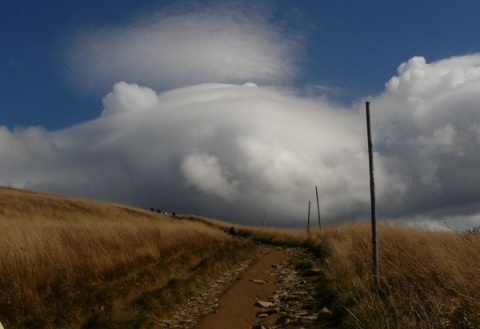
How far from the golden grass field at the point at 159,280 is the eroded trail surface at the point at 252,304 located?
0.45 m

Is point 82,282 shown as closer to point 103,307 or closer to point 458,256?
point 103,307

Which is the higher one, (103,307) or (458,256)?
(458,256)

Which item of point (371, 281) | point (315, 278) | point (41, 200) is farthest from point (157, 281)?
point (41, 200)

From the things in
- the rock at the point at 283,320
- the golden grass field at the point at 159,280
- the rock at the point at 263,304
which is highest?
the golden grass field at the point at 159,280

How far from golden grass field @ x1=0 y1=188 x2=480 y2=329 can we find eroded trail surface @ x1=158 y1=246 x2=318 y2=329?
1.46 ft

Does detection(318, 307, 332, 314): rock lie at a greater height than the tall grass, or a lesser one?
lesser

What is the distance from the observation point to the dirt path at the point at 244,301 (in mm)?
9172

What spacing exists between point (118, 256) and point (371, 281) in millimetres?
8153

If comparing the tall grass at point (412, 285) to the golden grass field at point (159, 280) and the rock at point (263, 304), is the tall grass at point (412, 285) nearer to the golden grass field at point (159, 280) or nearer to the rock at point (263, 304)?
the golden grass field at point (159, 280)

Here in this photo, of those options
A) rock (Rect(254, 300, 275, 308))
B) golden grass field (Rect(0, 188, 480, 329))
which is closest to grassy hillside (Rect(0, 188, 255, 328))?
golden grass field (Rect(0, 188, 480, 329))

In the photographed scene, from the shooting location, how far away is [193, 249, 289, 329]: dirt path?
30.1 feet

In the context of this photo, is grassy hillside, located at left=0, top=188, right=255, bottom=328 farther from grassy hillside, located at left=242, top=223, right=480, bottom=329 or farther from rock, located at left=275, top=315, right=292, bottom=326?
grassy hillside, located at left=242, top=223, right=480, bottom=329

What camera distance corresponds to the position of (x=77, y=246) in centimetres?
1311

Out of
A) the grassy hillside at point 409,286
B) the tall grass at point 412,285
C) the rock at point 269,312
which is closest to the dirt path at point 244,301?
the rock at point 269,312
